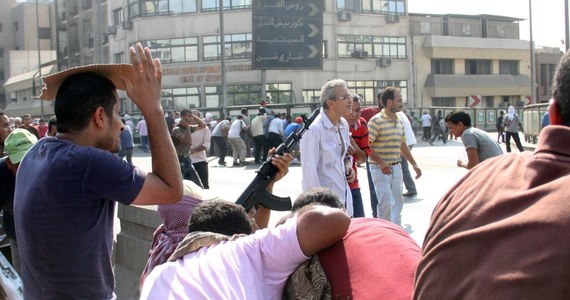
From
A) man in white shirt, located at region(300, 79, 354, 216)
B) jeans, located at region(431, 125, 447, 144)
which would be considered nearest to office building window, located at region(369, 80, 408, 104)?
jeans, located at region(431, 125, 447, 144)

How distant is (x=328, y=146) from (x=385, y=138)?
2.34 meters

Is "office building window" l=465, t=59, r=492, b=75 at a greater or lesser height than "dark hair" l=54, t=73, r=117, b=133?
greater

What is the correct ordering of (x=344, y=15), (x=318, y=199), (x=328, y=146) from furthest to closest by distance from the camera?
1. (x=344, y=15)
2. (x=328, y=146)
3. (x=318, y=199)

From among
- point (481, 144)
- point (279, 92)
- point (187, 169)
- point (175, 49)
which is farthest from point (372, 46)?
point (481, 144)

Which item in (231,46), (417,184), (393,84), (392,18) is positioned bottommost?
(417,184)

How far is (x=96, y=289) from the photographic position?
278cm

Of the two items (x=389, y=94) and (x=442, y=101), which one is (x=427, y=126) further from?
(x=389, y=94)

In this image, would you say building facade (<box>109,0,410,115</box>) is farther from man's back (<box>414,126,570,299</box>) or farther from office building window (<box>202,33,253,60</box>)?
man's back (<box>414,126,570,299</box>)

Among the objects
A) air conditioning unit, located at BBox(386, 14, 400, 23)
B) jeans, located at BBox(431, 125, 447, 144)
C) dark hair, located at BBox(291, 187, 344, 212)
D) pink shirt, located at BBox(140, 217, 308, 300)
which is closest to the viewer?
pink shirt, located at BBox(140, 217, 308, 300)

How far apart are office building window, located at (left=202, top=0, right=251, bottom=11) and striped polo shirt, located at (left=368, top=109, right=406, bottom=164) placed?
39.4 metres

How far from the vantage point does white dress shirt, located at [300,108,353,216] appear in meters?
5.49

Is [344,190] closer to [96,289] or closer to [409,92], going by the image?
[96,289]

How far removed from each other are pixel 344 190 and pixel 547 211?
422cm

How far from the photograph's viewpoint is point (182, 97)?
46875 mm
